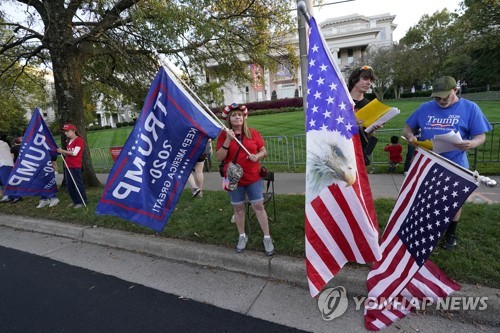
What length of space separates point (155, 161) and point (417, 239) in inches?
110

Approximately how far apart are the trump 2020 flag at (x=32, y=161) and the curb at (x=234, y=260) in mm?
988

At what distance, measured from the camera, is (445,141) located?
116 inches

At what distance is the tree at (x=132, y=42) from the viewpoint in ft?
20.4

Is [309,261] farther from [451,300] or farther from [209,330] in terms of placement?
[451,300]

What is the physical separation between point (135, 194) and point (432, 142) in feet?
10.4

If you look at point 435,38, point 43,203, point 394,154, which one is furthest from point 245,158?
point 435,38

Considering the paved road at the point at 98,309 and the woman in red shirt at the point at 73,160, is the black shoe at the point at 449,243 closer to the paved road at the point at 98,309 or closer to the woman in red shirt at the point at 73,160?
the paved road at the point at 98,309

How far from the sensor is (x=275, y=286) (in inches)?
131

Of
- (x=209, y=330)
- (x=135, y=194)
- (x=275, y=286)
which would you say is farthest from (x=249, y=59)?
(x=209, y=330)

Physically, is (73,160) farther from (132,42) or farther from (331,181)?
(331,181)

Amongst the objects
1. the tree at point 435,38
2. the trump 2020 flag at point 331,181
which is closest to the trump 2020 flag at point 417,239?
the trump 2020 flag at point 331,181

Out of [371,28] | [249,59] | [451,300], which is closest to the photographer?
[451,300]

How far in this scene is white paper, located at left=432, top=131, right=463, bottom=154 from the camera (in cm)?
283

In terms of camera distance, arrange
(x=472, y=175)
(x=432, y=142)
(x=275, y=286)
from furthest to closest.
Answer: (x=275, y=286) < (x=432, y=142) < (x=472, y=175)
